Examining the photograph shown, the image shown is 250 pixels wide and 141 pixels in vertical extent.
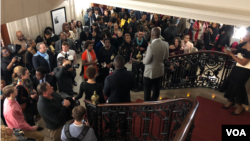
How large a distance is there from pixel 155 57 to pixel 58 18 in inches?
254

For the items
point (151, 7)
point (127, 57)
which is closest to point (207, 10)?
point (151, 7)

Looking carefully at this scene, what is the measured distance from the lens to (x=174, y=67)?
5172mm

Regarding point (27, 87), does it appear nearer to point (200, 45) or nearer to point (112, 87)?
point (112, 87)

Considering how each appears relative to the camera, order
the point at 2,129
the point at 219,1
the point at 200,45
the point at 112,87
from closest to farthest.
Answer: the point at 219,1, the point at 2,129, the point at 112,87, the point at 200,45

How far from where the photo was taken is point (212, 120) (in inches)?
162

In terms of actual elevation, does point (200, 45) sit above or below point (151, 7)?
below

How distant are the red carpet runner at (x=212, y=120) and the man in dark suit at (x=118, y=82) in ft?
5.34

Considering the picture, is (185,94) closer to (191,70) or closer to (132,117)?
(191,70)

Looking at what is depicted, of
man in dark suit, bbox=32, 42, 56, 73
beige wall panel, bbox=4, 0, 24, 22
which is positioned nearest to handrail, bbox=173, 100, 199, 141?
beige wall panel, bbox=4, 0, 24, 22

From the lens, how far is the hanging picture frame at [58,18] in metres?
8.59

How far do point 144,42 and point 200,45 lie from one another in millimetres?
1843

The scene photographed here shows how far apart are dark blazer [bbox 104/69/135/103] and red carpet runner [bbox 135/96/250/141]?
5.29ft

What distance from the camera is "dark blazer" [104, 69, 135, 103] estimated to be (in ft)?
11.3

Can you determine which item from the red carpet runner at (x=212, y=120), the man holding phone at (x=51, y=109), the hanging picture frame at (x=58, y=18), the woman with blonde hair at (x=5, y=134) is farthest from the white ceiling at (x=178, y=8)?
the hanging picture frame at (x=58, y=18)
